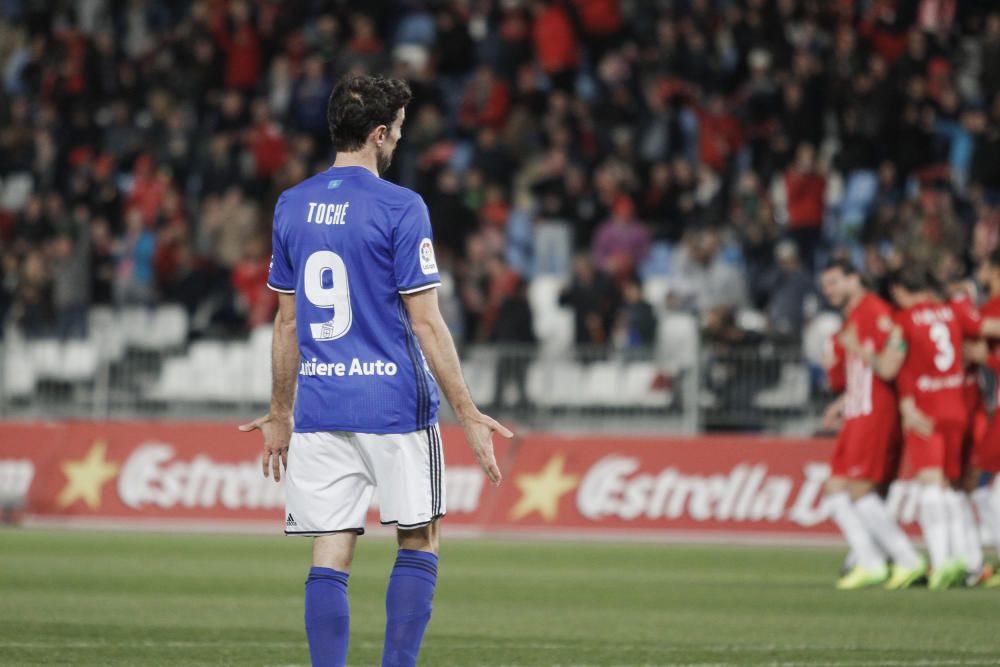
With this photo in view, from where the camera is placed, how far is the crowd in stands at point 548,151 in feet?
71.7

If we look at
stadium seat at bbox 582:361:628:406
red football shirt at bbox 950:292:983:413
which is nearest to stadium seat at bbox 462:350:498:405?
stadium seat at bbox 582:361:628:406

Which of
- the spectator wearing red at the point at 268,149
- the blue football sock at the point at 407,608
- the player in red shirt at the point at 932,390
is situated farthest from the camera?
the spectator wearing red at the point at 268,149

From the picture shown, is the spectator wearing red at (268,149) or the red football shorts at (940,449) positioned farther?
the spectator wearing red at (268,149)

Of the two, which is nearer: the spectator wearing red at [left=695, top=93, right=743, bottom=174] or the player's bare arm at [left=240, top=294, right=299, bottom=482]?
the player's bare arm at [left=240, top=294, right=299, bottom=482]

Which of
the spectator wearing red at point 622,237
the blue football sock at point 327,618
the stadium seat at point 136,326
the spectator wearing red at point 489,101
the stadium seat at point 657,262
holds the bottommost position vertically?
the blue football sock at point 327,618

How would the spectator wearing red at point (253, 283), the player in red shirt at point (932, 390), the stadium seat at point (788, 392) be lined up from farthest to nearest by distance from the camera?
the spectator wearing red at point (253, 283), the stadium seat at point (788, 392), the player in red shirt at point (932, 390)

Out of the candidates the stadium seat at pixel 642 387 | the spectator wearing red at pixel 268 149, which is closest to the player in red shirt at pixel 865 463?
the stadium seat at pixel 642 387

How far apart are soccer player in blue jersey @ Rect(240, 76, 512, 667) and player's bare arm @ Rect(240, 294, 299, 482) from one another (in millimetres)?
144

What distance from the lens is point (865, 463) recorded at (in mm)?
14078

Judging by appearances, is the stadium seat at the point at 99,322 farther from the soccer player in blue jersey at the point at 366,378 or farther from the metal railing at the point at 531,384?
the soccer player in blue jersey at the point at 366,378

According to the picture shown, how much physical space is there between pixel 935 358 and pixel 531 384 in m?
7.22

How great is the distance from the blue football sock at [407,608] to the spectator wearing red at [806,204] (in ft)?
51.8

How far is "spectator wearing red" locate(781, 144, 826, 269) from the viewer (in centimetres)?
2239

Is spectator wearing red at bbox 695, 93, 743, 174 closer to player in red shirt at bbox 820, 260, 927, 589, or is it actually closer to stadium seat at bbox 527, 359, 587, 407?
stadium seat at bbox 527, 359, 587, 407
